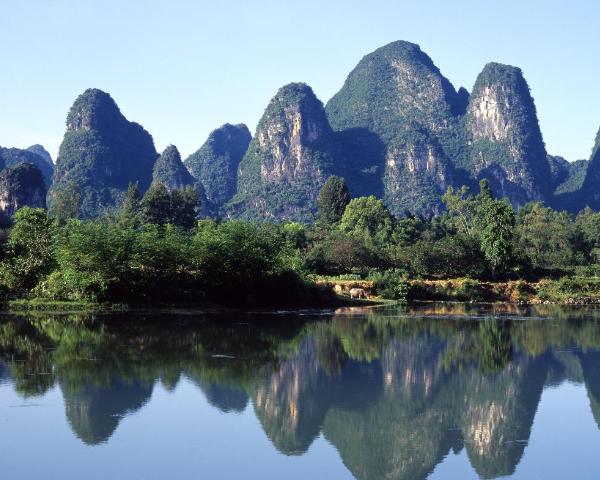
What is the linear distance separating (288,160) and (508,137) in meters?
43.4

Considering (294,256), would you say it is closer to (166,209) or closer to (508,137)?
(166,209)

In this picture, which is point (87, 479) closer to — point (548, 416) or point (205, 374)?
point (205, 374)

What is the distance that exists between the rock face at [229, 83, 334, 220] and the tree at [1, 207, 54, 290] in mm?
95014

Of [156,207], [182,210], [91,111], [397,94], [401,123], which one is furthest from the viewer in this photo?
[397,94]

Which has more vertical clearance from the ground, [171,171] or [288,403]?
[171,171]

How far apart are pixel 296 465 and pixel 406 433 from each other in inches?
102

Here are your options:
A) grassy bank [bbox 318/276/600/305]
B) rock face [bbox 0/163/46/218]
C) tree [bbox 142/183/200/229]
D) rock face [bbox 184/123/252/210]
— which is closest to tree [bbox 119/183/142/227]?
tree [bbox 142/183/200/229]

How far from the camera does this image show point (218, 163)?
168125 mm

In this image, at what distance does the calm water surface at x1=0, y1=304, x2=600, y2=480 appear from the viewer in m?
11.3

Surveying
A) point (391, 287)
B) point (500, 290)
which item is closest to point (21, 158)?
point (391, 287)

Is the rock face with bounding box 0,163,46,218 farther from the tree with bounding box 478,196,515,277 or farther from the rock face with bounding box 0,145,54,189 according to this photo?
the tree with bounding box 478,196,515,277

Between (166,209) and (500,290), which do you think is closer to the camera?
(500,290)

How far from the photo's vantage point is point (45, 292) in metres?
33.6

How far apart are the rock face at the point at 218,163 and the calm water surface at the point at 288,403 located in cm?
12909
